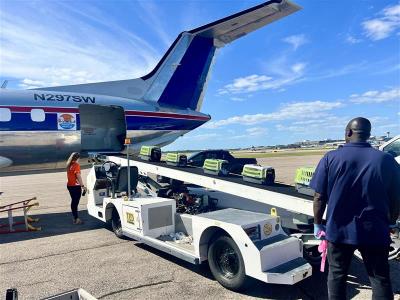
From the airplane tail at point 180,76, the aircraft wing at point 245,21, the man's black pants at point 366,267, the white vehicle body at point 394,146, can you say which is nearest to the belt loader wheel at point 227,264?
the man's black pants at point 366,267

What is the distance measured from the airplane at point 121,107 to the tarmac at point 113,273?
265 centimetres

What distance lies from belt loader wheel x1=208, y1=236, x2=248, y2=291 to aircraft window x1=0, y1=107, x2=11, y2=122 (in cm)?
669

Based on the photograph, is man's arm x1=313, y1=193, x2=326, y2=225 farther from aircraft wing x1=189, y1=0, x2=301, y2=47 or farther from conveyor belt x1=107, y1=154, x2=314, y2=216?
aircraft wing x1=189, y1=0, x2=301, y2=47

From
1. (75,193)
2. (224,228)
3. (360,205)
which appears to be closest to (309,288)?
(224,228)

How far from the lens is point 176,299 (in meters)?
4.55

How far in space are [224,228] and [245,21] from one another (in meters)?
6.69

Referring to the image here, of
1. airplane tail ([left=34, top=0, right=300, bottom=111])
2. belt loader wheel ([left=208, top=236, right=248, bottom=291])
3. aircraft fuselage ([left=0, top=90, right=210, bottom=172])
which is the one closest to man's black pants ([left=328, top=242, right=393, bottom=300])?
belt loader wheel ([left=208, top=236, right=248, bottom=291])

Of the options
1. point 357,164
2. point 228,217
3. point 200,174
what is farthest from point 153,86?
point 357,164

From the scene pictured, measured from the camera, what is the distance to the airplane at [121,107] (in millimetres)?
9086

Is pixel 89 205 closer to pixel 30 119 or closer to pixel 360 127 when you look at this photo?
pixel 30 119

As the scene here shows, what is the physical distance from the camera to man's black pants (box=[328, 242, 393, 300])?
3287 mm

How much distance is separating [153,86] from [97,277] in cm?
760

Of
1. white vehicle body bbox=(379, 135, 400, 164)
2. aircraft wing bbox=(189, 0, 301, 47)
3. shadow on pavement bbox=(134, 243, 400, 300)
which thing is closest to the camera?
shadow on pavement bbox=(134, 243, 400, 300)

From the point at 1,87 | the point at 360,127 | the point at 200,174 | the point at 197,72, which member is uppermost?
the point at 197,72
